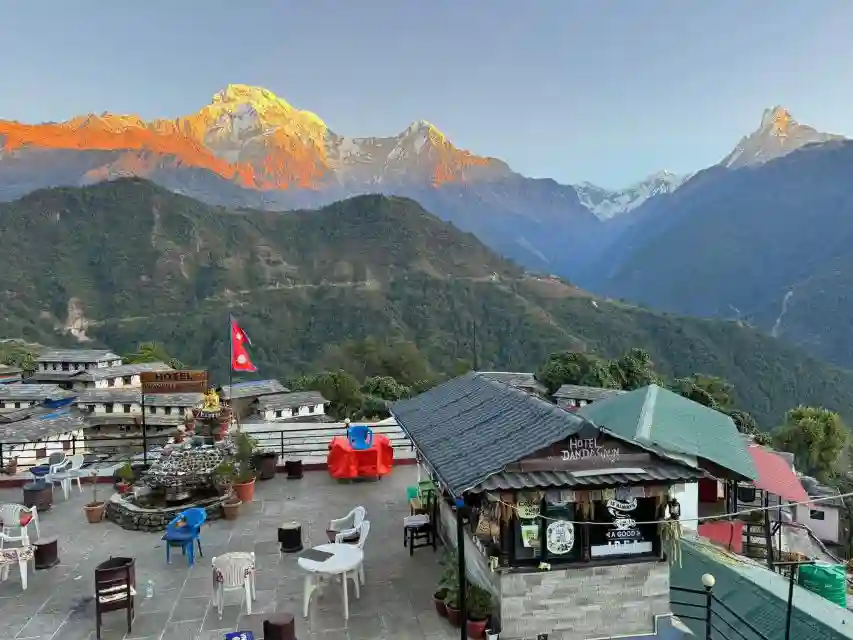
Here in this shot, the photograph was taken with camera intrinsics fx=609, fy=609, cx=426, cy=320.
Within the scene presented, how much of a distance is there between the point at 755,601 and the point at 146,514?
9327mm

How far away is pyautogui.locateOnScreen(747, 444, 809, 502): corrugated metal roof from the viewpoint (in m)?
11.2

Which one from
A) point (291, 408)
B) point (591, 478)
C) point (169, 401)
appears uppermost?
point (591, 478)

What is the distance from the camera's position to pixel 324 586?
778 cm

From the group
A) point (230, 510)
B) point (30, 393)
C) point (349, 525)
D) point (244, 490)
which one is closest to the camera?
point (349, 525)

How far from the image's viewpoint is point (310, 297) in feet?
365

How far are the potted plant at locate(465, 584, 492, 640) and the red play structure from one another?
5729 millimetres

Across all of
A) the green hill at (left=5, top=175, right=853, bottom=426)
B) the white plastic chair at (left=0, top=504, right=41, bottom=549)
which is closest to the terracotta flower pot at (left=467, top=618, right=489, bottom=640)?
the white plastic chair at (left=0, top=504, right=41, bottom=549)

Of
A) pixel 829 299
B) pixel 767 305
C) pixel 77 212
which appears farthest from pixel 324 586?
pixel 767 305

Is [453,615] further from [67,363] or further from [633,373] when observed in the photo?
[67,363]

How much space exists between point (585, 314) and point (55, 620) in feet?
343

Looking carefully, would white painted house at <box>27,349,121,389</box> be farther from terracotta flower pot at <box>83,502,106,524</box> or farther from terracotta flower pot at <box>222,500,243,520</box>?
terracotta flower pot at <box>222,500,243,520</box>

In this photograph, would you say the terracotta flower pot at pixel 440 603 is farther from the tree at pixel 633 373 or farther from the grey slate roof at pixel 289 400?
the tree at pixel 633 373

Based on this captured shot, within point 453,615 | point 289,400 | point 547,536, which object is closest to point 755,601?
point 547,536

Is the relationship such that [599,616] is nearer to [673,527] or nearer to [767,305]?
[673,527]
